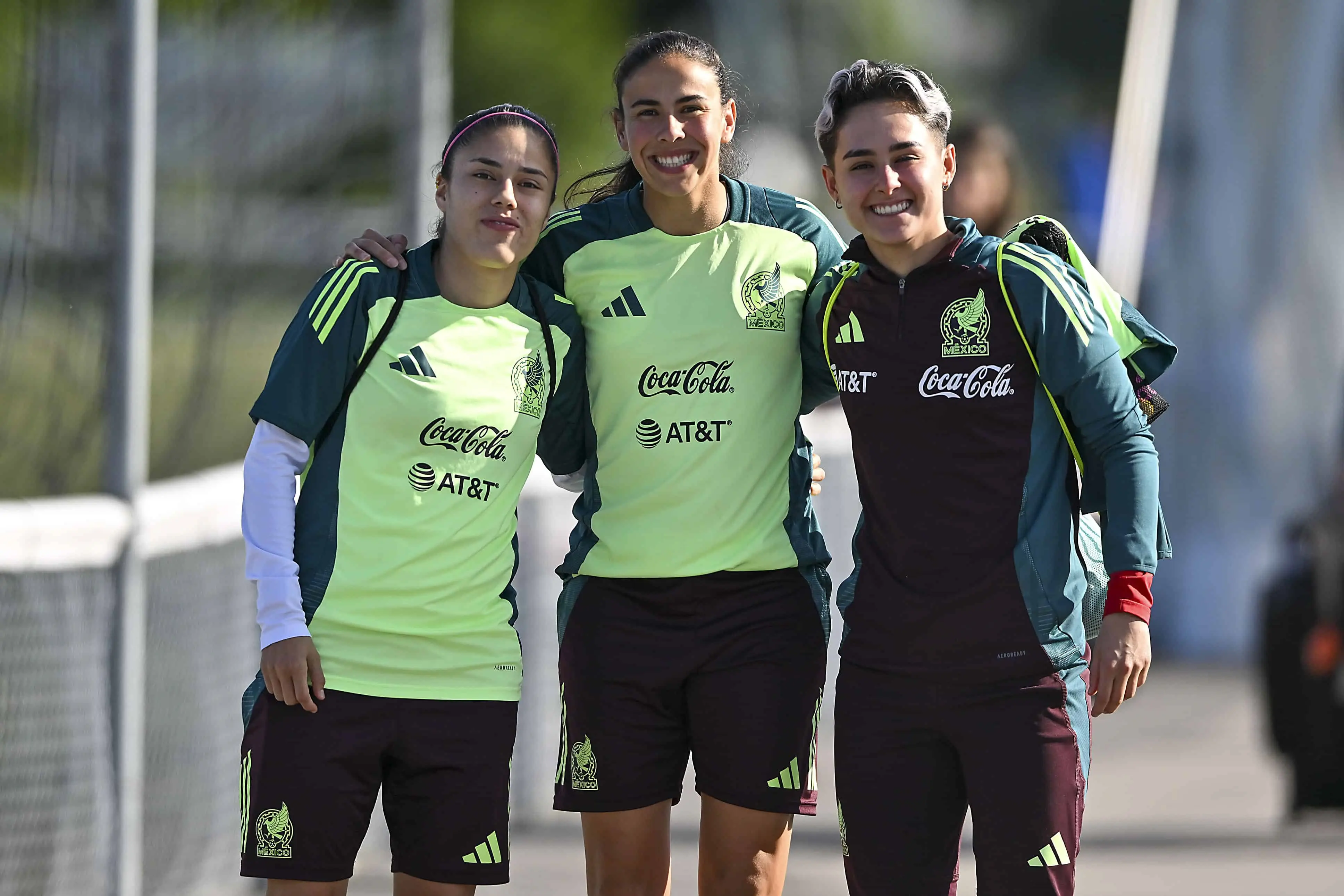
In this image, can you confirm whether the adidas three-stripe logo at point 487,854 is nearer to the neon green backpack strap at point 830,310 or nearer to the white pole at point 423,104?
the neon green backpack strap at point 830,310

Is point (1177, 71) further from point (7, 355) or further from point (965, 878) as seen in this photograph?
point (7, 355)

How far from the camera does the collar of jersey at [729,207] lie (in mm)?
4191

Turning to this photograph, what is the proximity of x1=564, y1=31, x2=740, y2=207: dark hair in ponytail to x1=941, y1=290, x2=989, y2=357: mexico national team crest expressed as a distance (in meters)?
0.80

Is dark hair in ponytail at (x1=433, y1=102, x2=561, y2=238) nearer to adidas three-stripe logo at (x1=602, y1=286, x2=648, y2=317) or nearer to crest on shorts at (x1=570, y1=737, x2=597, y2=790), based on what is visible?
adidas three-stripe logo at (x1=602, y1=286, x2=648, y2=317)

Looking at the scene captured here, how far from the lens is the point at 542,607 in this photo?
746cm

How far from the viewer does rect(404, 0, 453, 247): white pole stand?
6.78 metres

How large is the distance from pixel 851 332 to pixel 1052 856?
3.72 ft

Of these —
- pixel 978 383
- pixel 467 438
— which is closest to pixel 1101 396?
pixel 978 383

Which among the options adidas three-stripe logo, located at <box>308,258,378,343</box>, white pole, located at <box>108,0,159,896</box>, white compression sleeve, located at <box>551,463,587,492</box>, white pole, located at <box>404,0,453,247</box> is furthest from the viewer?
white pole, located at <box>404,0,453,247</box>

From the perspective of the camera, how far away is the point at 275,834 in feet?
12.0

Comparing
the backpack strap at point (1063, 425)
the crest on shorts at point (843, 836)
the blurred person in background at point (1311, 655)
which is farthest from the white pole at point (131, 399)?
the blurred person in background at point (1311, 655)

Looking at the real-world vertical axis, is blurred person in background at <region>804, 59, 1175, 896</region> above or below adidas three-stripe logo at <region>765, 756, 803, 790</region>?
above

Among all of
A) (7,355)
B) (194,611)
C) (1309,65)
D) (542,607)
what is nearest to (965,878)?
(542,607)

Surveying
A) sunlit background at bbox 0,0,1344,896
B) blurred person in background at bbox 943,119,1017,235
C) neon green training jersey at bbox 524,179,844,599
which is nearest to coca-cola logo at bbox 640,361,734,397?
neon green training jersey at bbox 524,179,844,599
